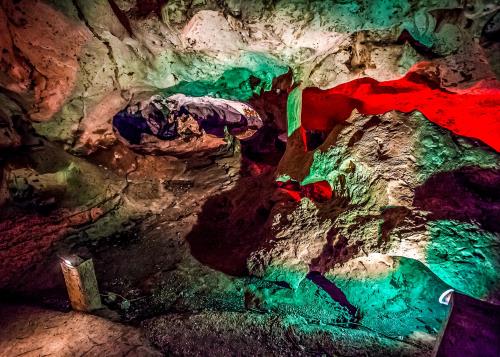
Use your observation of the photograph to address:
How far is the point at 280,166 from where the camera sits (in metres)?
5.28

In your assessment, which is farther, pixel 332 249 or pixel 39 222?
pixel 39 222

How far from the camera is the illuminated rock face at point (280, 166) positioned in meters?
3.17

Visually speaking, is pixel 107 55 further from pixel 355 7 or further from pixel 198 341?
pixel 198 341

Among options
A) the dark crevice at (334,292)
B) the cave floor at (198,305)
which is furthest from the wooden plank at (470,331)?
the dark crevice at (334,292)

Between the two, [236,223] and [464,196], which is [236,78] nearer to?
[236,223]

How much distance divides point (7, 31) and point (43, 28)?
1.72ft

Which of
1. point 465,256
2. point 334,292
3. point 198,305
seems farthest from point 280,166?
point 465,256

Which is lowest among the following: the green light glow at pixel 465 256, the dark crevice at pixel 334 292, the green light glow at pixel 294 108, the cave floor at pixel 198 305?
the dark crevice at pixel 334 292

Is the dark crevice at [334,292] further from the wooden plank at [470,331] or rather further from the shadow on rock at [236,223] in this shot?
the wooden plank at [470,331]

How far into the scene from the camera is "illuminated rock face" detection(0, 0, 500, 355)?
317cm

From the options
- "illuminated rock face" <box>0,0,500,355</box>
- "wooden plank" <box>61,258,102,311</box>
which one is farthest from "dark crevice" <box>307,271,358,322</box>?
"wooden plank" <box>61,258,102,311</box>

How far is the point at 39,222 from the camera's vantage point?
5.38 metres

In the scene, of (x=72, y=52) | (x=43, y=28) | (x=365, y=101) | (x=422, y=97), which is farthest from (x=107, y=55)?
(x=422, y=97)

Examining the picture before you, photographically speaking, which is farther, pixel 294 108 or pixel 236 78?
pixel 236 78
